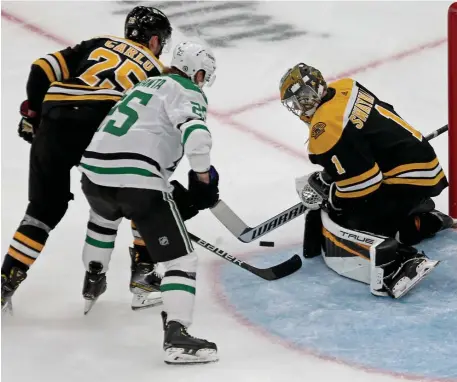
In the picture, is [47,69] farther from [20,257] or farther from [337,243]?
[337,243]

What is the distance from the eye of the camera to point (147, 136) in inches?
123

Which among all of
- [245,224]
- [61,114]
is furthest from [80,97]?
[245,224]

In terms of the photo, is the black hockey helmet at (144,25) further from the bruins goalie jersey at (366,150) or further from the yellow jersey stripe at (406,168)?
the yellow jersey stripe at (406,168)

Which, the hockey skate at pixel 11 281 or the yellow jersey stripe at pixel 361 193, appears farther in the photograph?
the yellow jersey stripe at pixel 361 193

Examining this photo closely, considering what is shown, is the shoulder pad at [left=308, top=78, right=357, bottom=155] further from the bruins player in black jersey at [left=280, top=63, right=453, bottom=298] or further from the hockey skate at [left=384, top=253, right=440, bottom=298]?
the hockey skate at [left=384, top=253, right=440, bottom=298]

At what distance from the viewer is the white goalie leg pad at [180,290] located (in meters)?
3.08

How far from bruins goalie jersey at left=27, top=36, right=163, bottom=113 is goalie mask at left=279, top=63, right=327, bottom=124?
1.46 ft

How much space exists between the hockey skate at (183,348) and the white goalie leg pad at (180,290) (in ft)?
0.09

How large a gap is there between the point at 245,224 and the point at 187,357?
92 cm

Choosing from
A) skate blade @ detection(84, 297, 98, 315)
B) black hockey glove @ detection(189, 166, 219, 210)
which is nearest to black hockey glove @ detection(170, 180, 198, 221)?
black hockey glove @ detection(189, 166, 219, 210)

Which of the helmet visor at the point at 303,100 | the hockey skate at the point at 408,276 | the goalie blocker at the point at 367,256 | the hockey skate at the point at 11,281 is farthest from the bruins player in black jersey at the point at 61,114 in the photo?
the hockey skate at the point at 408,276

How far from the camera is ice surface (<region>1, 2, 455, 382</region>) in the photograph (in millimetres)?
3135

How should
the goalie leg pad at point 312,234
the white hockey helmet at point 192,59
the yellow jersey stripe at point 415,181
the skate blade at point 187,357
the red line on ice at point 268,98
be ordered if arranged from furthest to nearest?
1. the red line on ice at point 268,98
2. the goalie leg pad at point 312,234
3. the yellow jersey stripe at point 415,181
4. the white hockey helmet at point 192,59
5. the skate blade at point 187,357

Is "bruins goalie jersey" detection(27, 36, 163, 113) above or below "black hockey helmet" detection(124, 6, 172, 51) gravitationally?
below
